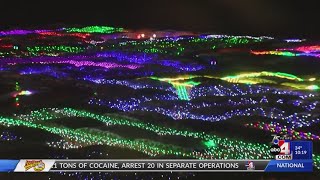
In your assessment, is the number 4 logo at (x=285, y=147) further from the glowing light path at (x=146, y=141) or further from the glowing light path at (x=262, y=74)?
the glowing light path at (x=262, y=74)

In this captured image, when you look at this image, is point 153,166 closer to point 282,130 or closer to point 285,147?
point 285,147

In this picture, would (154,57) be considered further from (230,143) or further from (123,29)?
(230,143)

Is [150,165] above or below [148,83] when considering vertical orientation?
below

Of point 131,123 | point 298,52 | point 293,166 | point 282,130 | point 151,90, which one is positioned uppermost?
point 298,52

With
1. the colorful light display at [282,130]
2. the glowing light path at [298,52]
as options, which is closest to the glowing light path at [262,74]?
the glowing light path at [298,52]

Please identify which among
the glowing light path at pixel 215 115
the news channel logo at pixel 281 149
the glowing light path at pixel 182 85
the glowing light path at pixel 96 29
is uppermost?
the glowing light path at pixel 96 29

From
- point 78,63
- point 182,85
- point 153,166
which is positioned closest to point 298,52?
point 182,85

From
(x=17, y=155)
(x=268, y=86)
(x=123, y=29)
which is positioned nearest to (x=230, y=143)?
(x=268, y=86)
